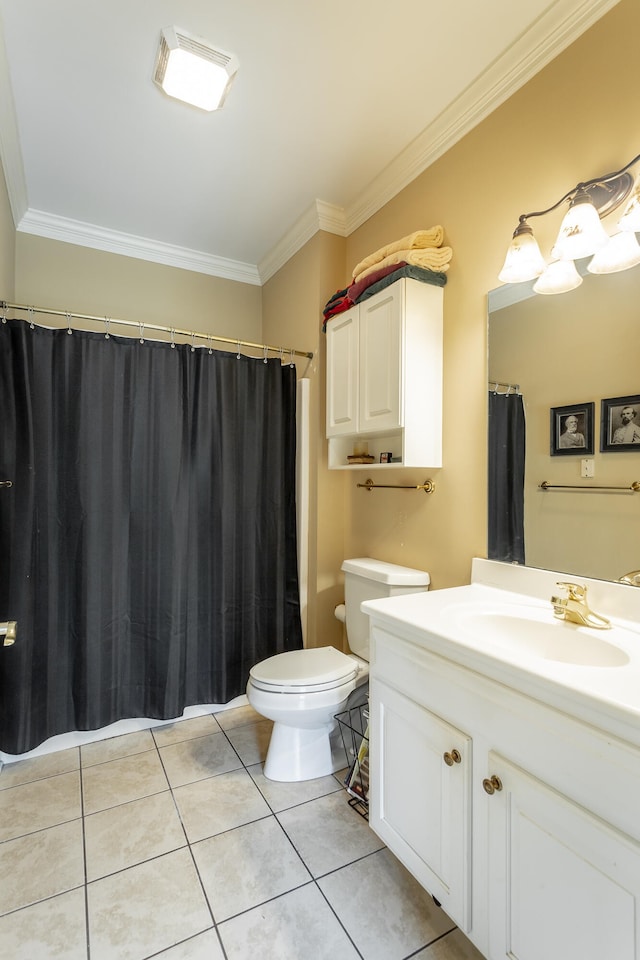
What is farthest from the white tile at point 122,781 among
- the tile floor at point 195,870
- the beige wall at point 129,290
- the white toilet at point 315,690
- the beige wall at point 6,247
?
the beige wall at point 129,290

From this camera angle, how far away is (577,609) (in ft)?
3.94

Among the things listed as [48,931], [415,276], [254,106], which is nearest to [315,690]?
[48,931]

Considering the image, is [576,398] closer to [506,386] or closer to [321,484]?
[506,386]

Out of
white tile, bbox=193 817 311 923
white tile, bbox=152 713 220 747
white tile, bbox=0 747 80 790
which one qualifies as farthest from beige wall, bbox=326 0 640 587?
white tile, bbox=0 747 80 790

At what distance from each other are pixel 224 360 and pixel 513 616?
1706 millimetres

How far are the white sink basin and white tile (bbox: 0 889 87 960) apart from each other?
126cm

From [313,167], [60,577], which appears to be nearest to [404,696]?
[60,577]

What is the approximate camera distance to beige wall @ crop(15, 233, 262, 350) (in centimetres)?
241

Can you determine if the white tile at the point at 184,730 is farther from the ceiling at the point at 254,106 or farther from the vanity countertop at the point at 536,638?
the ceiling at the point at 254,106

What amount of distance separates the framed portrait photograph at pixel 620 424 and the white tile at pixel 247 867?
151 centimetres

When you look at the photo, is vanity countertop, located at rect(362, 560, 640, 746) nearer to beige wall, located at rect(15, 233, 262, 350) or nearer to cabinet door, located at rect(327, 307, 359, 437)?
cabinet door, located at rect(327, 307, 359, 437)

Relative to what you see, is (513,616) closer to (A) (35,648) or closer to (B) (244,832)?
(B) (244,832)

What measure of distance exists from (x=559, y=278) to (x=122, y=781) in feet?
7.67

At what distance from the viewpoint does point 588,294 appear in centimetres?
128
